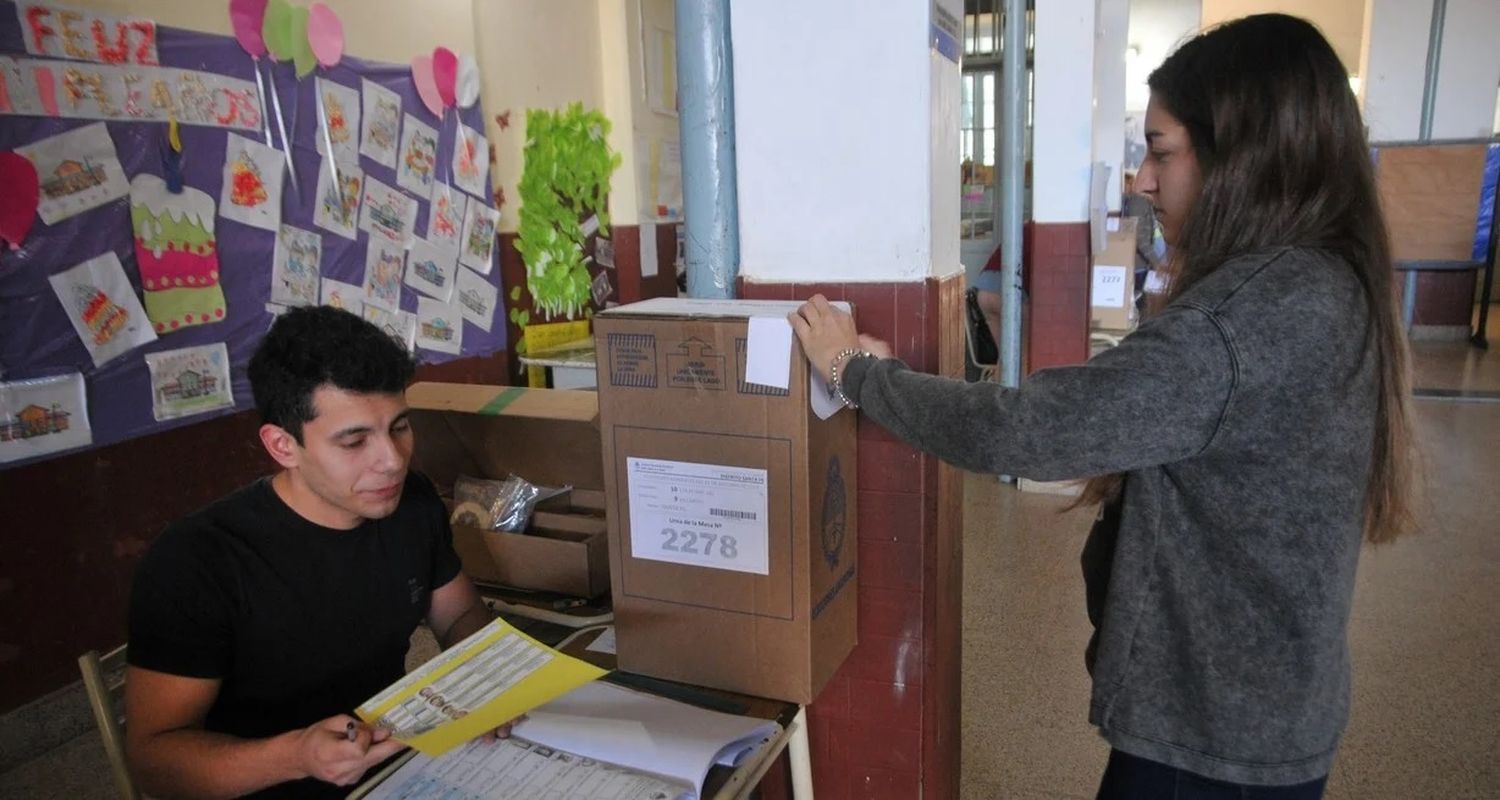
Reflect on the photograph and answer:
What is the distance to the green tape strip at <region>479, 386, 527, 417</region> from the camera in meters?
1.83

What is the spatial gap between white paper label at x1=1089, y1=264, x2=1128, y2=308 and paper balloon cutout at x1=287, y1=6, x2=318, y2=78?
3.38 m

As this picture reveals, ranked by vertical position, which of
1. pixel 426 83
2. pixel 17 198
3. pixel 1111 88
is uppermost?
pixel 1111 88

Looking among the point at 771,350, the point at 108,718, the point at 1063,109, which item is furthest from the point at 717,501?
the point at 1063,109

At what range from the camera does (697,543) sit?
1262 millimetres

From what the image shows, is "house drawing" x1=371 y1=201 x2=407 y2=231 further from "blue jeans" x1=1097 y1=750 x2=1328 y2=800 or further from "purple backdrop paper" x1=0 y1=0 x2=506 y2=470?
"blue jeans" x1=1097 y1=750 x2=1328 y2=800

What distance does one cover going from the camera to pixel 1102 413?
93cm

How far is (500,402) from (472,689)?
0.84 metres

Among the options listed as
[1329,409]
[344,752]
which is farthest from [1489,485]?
[344,752]

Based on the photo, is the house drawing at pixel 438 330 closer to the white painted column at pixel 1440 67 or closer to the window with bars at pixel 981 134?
the window with bars at pixel 981 134

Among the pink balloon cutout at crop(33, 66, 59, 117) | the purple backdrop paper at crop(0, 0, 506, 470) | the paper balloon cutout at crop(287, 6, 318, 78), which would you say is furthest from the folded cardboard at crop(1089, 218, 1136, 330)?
the pink balloon cutout at crop(33, 66, 59, 117)

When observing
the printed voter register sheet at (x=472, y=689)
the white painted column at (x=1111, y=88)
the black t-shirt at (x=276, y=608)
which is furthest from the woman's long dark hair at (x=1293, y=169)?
the white painted column at (x=1111, y=88)

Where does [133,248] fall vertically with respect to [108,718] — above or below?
above

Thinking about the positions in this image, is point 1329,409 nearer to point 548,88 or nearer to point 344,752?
point 344,752

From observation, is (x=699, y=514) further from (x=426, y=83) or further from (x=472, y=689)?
(x=426, y=83)
